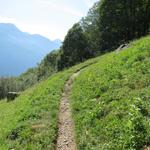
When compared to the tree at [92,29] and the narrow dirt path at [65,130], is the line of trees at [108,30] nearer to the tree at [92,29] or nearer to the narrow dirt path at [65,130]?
the tree at [92,29]

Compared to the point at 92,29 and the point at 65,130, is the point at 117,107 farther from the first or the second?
the point at 92,29

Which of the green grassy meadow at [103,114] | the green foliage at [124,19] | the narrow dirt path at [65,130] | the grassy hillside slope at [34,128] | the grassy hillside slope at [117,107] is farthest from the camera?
the green foliage at [124,19]

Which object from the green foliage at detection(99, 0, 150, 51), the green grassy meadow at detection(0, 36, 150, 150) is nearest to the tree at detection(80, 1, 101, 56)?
the green foliage at detection(99, 0, 150, 51)

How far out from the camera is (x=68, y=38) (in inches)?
3632

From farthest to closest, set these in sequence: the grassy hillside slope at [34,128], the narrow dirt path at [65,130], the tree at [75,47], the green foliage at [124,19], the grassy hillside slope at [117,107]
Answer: the tree at [75,47], the green foliage at [124,19], the grassy hillside slope at [34,128], the narrow dirt path at [65,130], the grassy hillside slope at [117,107]

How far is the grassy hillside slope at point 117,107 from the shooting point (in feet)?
57.2

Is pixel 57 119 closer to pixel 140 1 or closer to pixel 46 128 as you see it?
pixel 46 128

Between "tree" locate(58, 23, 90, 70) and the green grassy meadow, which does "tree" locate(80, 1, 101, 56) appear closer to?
"tree" locate(58, 23, 90, 70)

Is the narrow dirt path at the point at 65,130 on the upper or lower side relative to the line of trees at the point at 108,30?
lower

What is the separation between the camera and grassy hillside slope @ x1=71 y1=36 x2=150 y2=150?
17438 mm

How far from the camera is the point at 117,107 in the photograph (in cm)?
2141

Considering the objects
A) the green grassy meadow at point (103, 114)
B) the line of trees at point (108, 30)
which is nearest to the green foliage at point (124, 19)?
the line of trees at point (108, 30)

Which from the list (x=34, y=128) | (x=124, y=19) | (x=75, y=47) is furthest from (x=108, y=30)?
(x=34, y=128)

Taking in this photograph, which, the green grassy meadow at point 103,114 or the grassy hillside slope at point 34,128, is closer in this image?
the green grassy meadow at point 103,114
